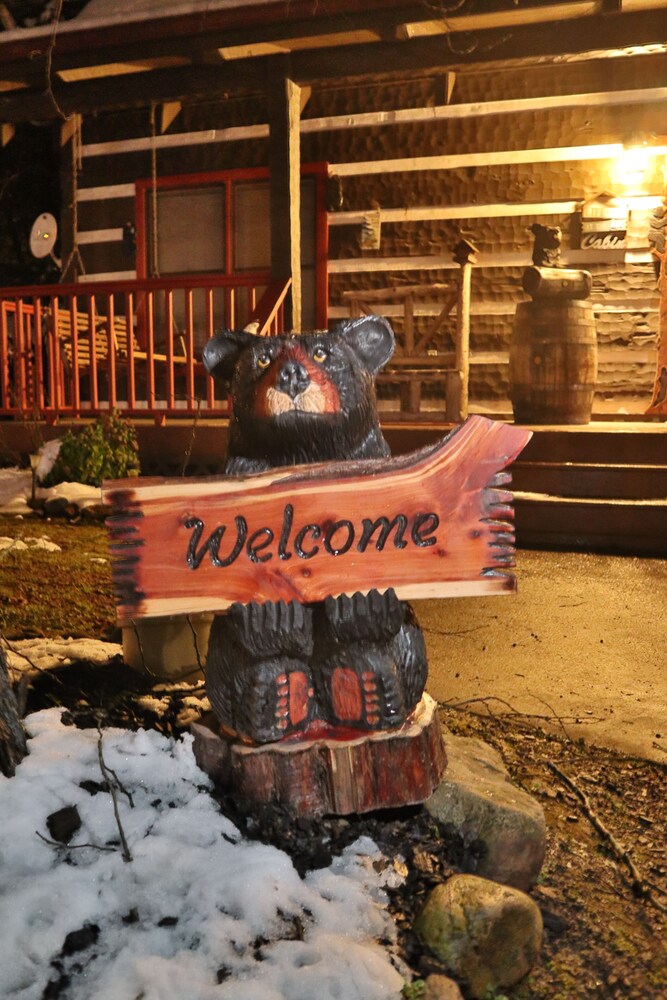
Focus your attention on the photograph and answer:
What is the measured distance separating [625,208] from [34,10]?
637cm

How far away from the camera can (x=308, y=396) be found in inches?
79.2

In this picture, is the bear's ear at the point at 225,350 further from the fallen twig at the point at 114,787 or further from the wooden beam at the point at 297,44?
the wooden beam at the point at 297,44

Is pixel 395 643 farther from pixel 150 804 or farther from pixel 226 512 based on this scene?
pixel 150 804

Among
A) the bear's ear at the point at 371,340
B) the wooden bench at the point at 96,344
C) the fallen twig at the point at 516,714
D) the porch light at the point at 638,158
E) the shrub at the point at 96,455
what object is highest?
the porch light at the point at 638,158

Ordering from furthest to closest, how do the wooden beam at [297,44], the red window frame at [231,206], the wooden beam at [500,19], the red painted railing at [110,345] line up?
the red window frame at [231,206] → the red painted railing at [110,345] → the wooden beam at [297,44] → the wooden beam at [500,19]

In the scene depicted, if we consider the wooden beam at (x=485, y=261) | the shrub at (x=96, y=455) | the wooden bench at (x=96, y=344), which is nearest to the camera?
the shrub at (x=96, y=455)

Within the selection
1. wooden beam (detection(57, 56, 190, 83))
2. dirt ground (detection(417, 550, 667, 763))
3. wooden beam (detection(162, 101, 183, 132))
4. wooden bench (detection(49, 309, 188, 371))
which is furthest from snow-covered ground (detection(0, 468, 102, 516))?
wooden beam (detection(162, 101, 183, 132))

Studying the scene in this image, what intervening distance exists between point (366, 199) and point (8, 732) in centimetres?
817

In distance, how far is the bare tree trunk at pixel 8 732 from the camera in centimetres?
212

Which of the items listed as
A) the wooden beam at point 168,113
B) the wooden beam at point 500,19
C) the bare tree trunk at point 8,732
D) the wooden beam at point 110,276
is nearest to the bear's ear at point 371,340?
the bare tree trunk at point 8,732

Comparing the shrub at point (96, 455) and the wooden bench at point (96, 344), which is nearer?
the shrub at point (96, 455)

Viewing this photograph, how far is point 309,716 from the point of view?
2.09 meters

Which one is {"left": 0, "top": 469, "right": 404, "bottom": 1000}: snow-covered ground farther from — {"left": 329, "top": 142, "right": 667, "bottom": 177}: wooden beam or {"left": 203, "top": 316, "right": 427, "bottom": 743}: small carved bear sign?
{"left": 329, "top": 142, "right": 667, "bottom": 177}: wooden beam

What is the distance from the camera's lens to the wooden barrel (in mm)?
6996
